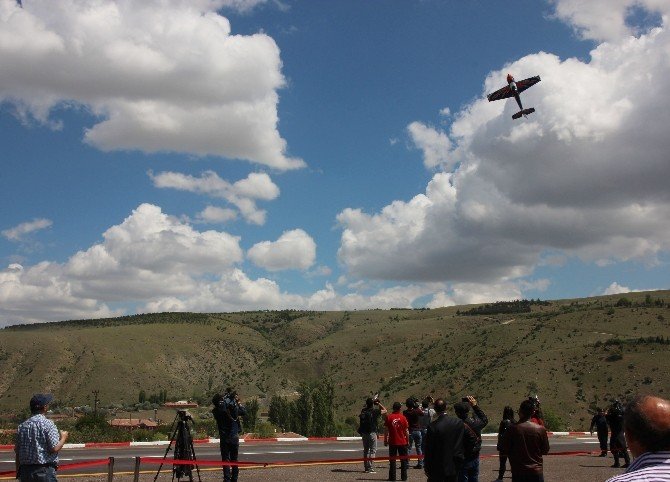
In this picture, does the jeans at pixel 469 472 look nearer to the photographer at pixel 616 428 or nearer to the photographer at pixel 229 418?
the photographer at pixel 229 418

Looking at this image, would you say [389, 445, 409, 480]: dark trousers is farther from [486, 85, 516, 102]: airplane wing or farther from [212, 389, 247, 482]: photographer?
[486, 85, 516, 102]: airplane wing

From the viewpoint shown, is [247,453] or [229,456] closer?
[229,456]

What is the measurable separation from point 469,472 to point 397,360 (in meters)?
109

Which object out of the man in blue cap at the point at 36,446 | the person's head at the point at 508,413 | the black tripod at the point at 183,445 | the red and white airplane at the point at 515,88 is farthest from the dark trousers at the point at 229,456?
the red and white airplane at the point at 515,88

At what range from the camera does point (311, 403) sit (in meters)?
66.2

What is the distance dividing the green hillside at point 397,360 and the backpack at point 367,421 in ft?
163

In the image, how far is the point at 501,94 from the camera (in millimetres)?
37438

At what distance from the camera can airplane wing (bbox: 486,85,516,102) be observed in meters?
37.0

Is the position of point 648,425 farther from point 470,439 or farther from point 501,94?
point 501,94

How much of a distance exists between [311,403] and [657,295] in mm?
114116

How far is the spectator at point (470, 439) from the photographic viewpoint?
30.9 ft

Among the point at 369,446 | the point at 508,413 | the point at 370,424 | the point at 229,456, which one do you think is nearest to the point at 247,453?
the point at 369,446

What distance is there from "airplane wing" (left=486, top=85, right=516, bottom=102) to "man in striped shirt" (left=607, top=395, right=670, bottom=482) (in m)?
36.0

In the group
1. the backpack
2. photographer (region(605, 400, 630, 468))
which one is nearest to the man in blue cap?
the backpack
